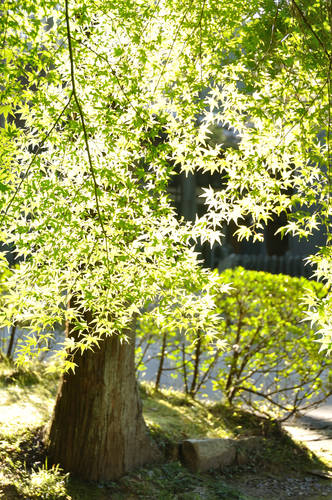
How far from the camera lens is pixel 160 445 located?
16.7 ft

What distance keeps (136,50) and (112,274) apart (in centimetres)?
140

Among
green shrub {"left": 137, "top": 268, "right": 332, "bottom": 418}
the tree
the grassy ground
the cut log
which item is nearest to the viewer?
the tree

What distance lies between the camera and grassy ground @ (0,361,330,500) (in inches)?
167

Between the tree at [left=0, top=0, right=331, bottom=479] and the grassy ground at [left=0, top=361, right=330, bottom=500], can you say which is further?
the grassy ground at [left=0, top=361, right=330, bottom=500]

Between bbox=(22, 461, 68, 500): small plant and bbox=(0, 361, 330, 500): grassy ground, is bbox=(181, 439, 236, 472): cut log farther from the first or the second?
bbox=(22, 461, 68, 500): small plant

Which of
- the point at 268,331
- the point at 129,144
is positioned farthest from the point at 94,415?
the point at 268,331

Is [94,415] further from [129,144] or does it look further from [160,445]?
[129,144]

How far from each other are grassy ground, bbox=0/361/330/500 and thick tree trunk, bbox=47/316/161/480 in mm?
124

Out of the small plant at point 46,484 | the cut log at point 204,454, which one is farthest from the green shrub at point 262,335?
the small plant at point 46,484

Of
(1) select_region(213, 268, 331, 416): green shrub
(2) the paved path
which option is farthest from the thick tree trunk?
(2) the paved path

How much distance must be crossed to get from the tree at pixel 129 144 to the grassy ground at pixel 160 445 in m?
0.85

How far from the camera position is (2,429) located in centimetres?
472

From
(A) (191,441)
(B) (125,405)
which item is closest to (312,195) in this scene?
(B) (125,405)

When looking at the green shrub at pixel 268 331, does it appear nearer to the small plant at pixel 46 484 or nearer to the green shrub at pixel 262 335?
the green shrub at pixel 262 335
